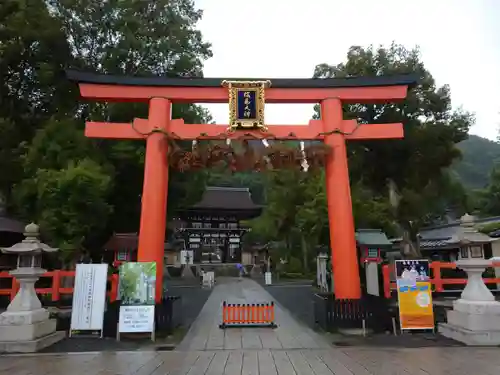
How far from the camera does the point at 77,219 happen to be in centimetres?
1190

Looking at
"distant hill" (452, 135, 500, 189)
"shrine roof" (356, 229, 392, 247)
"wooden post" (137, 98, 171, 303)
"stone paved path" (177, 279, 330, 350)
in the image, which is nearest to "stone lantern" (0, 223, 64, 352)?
"wooden post" (137, 98, 171, 303)

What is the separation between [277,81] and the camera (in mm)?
11094

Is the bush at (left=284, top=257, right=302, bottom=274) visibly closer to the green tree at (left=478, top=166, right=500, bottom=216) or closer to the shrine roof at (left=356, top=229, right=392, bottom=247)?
→ the shrine roof at (left=356, top=229, right=392, bottom=247)

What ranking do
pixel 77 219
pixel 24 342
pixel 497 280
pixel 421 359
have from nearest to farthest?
pixel 421 359 → pixel 24 342 → pixel 497 280 → pixel 77 219

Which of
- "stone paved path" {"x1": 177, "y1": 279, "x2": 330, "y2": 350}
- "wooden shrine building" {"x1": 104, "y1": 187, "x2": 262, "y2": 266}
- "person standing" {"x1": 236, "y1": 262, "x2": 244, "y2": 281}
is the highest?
"wooden shrine building" {"x1": 104, "y1": 187, "x2": 262, "y2": 266}

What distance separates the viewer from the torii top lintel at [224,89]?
1071 centimetres

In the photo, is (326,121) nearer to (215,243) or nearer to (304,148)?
(304,148)

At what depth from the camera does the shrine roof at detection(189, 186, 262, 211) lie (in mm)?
39781

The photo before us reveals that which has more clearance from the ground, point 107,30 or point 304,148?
point 107,30

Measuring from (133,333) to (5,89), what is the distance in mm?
13835

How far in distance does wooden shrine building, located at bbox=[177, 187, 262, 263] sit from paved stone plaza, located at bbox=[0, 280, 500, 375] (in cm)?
3180

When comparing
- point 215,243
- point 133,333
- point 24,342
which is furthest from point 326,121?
point 215,243

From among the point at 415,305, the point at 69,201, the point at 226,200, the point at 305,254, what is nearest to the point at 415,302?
the point at 415,305

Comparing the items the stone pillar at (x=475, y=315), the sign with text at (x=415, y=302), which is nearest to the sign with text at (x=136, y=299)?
the sign with text at (x=415, y=302)
